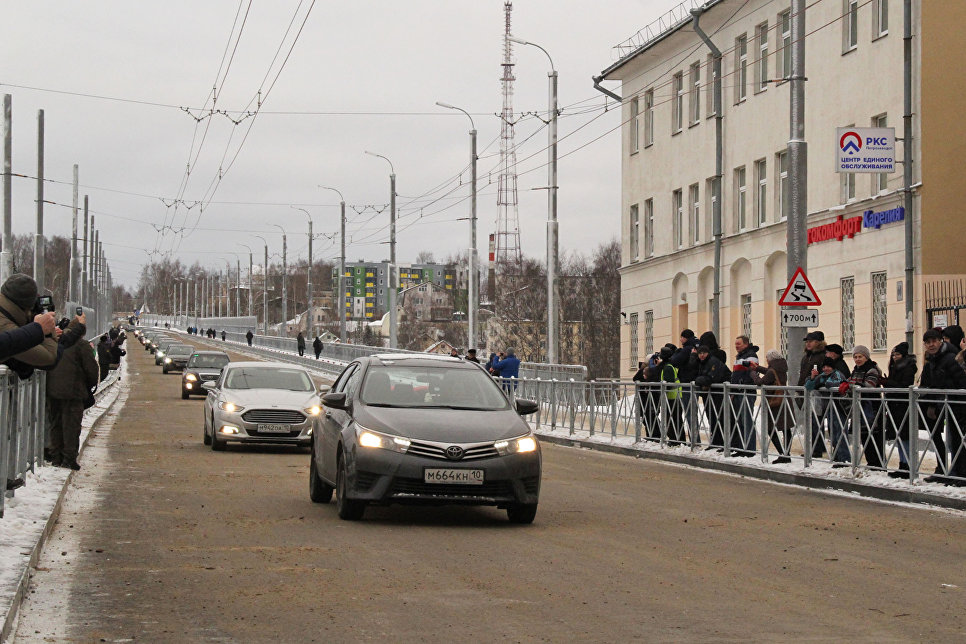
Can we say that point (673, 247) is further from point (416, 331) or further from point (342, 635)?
point (416, 331)

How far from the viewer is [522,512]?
1202 cm

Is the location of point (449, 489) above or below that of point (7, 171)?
below

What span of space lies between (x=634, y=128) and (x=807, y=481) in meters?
34.8

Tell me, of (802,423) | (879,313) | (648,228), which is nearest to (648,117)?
(648,228)

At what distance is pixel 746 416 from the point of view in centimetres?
1942

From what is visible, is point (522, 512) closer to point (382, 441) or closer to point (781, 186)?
point (382, 441)

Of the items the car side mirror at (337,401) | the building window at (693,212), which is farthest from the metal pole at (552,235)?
the car side mirror at (337,401)

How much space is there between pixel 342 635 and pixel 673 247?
40930 mm

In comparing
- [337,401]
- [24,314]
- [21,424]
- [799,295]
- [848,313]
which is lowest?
[21,424]

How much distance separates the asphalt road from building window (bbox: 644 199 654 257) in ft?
113

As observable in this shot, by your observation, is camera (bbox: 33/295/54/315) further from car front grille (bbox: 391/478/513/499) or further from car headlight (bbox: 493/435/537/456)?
car headlight (bbox: 493/435/537/456)

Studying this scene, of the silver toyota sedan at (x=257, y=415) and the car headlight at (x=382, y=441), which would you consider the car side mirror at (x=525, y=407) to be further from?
the silver toyota sedan at (x=257, y=415)

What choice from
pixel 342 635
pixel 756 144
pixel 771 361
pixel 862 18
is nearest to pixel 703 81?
pixel 756 144

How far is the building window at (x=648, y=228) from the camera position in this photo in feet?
163
